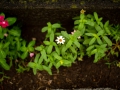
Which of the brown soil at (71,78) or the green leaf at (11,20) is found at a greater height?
the green leaf at (11,20)

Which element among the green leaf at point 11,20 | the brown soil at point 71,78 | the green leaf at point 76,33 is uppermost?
the green leaf at point 11,20

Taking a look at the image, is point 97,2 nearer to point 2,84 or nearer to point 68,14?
point 68,14

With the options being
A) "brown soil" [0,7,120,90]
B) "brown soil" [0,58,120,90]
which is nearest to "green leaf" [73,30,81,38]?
"brown soil" [0,7,120,90]

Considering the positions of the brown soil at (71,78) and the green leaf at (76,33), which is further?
the brown soil at (71,78)

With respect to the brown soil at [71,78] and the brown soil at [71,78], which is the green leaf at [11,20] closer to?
the brown soil at [71,78]

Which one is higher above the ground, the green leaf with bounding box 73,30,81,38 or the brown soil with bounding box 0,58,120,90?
the green leaf with bounding box 73,30,81,38

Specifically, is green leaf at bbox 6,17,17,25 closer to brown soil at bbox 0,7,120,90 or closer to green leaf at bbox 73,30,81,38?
brown soil at bbox 0,7,120,90

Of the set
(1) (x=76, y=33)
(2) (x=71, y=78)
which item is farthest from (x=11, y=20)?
(2) (x=71, y=78)

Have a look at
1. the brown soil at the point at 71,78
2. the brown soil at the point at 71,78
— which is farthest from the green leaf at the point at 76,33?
the brown soil at the point at 71,78

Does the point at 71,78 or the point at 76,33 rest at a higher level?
the point at 76,33

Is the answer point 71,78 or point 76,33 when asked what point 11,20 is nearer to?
point 76,33

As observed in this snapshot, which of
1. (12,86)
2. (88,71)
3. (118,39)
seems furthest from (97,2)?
(12,86)
